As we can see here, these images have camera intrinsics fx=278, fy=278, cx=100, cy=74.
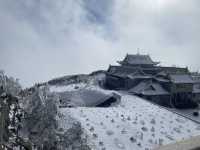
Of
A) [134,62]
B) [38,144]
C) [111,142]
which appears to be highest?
[134,62]

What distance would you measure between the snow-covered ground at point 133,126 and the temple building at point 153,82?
5666 millimetres

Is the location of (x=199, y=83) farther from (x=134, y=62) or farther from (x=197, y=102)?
(x=134, y=62)

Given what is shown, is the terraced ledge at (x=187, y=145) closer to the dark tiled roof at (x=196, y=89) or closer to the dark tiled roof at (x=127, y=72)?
the dark tiled roof at (x=127, y=72)

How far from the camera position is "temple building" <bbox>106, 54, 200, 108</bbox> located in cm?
3553

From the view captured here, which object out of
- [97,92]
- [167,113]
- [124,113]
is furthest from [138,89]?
[124,113]

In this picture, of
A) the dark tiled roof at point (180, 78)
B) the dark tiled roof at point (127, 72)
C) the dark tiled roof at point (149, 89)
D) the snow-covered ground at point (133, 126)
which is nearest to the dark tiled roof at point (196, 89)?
the dark tiled roof at point (180, 78)

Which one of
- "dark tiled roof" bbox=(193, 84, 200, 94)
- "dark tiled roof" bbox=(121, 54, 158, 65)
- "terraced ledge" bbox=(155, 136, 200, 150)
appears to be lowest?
"dark tiled roof" bbox=(193, 84, 200, 94)

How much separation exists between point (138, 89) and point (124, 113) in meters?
9.87

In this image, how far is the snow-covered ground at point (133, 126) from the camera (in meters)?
21.0

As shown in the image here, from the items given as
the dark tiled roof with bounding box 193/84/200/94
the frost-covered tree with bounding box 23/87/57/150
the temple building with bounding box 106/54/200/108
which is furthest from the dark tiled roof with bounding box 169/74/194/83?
the frost-covered tree with bounding box 23/87/57/150

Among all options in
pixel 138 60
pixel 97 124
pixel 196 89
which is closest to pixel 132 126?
pixel 97 124

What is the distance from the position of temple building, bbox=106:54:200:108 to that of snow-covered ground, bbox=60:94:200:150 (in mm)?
5666

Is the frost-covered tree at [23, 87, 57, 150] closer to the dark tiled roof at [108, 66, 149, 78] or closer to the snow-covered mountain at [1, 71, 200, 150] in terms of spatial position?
the snow-covered mountain at [1, 71, 200, 150]

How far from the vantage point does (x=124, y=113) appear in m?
26.7
